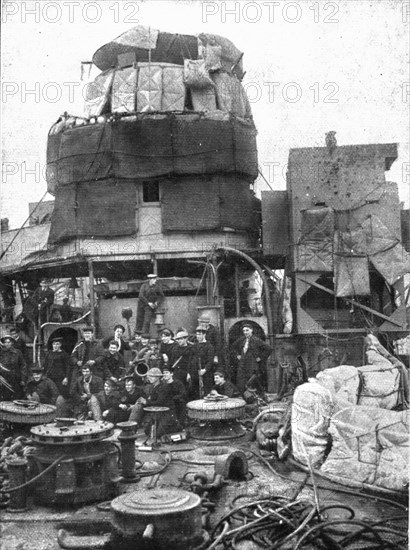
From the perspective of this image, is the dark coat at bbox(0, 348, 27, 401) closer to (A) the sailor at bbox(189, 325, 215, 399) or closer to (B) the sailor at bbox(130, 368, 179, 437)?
(B) the sailor at bbox(130, 368, 179, 437)

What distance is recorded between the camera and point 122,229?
2164 cm

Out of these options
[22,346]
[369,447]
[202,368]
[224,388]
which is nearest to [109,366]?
[202,368]

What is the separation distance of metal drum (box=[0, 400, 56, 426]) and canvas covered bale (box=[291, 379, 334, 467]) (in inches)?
173

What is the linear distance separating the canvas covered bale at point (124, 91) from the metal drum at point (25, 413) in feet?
46.9

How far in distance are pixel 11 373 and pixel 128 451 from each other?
19.5 feet

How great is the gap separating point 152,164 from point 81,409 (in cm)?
1108

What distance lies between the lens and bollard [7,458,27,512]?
7.82m

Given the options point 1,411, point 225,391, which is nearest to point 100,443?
point 1,411

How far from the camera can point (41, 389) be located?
43.6 feet

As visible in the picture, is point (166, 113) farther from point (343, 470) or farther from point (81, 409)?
point (343, 470)

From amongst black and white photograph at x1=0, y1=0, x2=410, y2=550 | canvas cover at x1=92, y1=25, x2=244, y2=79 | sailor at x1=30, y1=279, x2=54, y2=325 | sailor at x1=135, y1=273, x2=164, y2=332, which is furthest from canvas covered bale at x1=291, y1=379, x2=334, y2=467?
canvas cover at x1=92, y1=25, x2=244, y2=79

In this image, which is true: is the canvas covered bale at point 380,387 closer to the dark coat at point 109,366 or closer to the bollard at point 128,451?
the bollard at point 128,451

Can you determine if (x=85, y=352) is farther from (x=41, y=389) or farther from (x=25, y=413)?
(x=25, y=413)

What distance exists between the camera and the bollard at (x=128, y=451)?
8.81 meters
